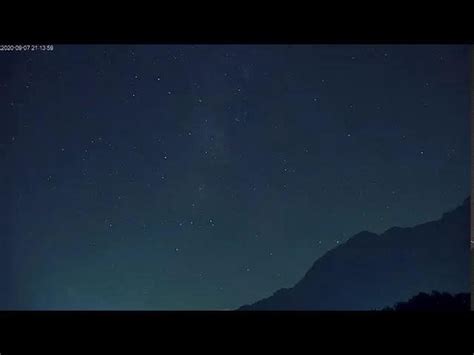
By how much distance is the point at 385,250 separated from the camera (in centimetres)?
267

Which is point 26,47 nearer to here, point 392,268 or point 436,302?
point 392,268

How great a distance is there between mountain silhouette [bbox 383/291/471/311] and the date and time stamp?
2.12 m

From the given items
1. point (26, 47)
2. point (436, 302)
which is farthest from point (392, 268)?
point (26, 47)

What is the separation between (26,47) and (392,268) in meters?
2.12

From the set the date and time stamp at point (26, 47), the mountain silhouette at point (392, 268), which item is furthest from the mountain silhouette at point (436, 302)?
the date and time stamp at point (26, 47)

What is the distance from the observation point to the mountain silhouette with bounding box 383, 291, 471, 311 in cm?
262
